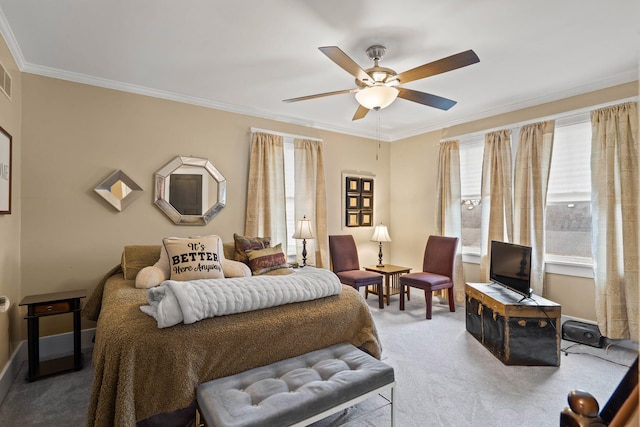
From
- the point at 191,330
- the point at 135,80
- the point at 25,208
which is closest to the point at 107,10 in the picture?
the point at 135,80

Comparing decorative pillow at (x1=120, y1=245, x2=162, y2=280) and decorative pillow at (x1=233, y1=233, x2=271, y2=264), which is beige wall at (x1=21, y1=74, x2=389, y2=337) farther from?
decorative pillow at (x1=233, y1=233, x2=271, y2=264)

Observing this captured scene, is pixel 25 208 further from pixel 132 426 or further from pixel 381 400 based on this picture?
pixel 381 400

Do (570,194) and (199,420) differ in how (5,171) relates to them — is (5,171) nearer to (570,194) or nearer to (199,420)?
(199,420)

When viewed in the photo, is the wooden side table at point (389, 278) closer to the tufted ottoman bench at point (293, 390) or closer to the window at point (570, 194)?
the window at point (570, 194)

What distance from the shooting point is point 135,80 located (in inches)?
127

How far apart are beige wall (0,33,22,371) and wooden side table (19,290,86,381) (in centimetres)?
16

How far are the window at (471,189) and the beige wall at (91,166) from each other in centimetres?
320

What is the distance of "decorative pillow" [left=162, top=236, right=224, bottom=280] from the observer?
271 centimetres

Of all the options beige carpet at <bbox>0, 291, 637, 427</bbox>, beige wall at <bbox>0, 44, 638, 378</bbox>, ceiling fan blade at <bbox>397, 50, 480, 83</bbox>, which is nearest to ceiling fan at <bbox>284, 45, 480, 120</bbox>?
ceiling fan blade at <bbox>397, 50, 480, 83</bbox>

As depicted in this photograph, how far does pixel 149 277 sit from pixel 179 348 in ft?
3.81

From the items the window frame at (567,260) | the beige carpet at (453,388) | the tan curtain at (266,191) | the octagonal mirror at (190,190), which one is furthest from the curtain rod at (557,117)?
the octagonal mirror at (190,190)

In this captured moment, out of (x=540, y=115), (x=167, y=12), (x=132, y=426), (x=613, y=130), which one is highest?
(x=167, y=12)

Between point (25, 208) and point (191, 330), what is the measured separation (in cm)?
237

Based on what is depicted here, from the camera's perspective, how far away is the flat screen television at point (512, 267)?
2.98 meters
